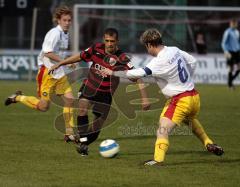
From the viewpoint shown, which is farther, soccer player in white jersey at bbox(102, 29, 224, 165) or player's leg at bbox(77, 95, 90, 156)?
player's leg at bbox(77, 95, 90, 156)

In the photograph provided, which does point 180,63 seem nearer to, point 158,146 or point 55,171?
point 158,146

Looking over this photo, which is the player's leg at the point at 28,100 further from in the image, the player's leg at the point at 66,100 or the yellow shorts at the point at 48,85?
the player's leg at the point at 66,100

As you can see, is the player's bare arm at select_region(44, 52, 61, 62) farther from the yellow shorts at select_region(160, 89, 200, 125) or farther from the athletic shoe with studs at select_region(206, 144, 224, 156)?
the athletic shoe with studs at select_region(206, 144, 224, 156)

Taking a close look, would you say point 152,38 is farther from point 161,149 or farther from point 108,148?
point 108,148

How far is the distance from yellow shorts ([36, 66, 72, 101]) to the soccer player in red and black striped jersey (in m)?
1.37

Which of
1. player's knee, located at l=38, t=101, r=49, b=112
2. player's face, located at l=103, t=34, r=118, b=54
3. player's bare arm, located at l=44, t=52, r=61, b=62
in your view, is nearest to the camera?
player's face, located at l=103, t=34, r=118, b=54

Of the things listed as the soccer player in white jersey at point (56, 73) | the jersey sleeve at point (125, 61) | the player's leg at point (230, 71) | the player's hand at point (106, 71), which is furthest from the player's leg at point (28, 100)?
the player's leg at point (230, 71)

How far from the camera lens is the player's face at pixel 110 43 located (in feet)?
34.4

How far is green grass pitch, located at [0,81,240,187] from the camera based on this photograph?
8.63 meters

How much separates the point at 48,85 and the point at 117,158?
9.05 feet

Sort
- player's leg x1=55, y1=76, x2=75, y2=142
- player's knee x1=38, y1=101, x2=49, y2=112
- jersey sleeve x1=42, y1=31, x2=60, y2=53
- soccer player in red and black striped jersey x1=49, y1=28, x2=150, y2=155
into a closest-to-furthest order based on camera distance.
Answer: soccer player in red and black striped jersey x1=49, y1=28, x2=150, y2=155 < jersey sleeve x1=42, y1=31, x2=60, y2=53 < player's leg x1=55, y1=76, x2=75, y2=142 < player's knee x1=38, y1=101, x2=49, y2=112

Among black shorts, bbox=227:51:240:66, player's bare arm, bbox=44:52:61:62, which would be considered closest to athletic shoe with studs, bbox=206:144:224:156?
player's bare arm, bbox=44:52:61:62

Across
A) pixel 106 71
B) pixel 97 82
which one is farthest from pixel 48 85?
pixel 106 71

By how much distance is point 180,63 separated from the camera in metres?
9.75
